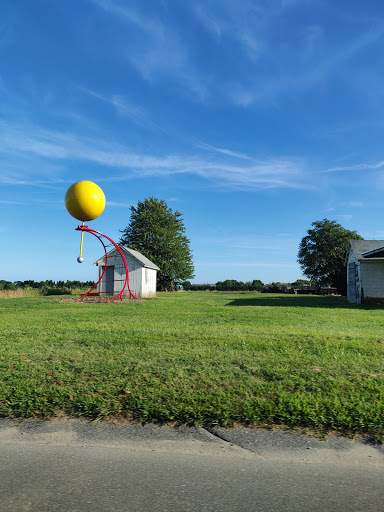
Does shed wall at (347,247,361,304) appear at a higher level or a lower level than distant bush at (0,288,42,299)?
higher

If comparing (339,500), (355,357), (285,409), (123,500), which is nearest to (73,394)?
(123,500)

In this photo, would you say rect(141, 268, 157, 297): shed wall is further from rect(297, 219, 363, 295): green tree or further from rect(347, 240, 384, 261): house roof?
rect(297, 219, 363, 295): green tree

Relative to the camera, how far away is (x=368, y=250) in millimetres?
23734

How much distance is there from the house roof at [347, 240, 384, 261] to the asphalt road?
20.5m

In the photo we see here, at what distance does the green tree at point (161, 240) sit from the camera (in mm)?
46375

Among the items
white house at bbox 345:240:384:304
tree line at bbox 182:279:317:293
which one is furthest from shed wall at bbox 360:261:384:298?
tree line at bbox 182:279:317:293

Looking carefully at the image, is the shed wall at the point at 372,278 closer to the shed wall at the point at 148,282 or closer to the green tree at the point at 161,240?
the shed wall at the point at 148,282

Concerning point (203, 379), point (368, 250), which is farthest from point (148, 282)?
point (203, 379)

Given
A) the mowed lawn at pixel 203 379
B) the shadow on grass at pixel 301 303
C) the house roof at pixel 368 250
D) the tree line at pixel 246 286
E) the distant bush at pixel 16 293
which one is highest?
the house roof at pixel 368 250

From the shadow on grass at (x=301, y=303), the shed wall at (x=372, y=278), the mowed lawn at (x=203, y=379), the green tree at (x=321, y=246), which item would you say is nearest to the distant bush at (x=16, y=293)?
the shadow on grass at (x=301, y=303)

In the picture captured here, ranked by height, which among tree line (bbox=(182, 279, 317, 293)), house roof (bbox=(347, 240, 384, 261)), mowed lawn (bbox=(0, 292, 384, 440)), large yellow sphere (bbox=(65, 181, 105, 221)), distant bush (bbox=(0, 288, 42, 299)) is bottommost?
mowed lawn (bbox=(0, 292, 384, 440))

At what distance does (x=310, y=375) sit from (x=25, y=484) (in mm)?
3766

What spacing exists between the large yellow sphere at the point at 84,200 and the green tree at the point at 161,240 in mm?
25384

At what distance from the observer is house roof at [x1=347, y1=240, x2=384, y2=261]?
70.1 ft
